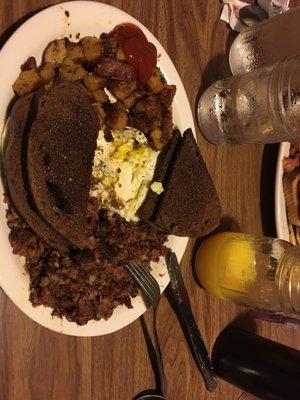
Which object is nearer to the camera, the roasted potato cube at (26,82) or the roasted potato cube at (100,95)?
the roasted potato cube at (26,82)

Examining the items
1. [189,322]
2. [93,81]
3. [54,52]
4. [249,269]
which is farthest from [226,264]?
[54,52]

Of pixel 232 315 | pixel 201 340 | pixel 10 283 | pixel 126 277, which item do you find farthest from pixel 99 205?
pixel 232 315

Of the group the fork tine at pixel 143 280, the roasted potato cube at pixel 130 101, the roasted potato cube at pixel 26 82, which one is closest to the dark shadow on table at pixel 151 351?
the fork tine at pixel 143 280

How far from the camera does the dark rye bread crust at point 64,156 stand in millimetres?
1069

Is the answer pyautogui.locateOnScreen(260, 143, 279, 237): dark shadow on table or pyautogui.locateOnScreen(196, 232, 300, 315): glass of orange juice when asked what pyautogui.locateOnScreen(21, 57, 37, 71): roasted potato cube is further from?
pyautogui.locateOnScreen(260, 143, 279, 237): dark shadow on table

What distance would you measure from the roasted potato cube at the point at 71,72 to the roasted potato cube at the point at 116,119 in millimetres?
135

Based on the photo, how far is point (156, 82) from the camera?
1387 millimetres

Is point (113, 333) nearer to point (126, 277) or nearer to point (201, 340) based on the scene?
point (126, 277)

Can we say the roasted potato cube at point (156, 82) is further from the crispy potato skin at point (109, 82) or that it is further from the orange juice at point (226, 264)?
the orange juice at point (226, 264)

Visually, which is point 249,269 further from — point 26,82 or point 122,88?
point 26,82

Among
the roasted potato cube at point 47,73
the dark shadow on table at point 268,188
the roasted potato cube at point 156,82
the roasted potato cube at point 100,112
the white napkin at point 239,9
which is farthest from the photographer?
the dark shadow on table at point 268,188

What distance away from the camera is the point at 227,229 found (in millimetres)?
1734

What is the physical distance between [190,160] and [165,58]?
323 mm

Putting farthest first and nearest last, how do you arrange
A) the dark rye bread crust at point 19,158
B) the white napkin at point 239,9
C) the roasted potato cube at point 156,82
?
the white napkin at point 239,9 < the roasted potato cube at point 156,82 < the dark rye bread crust at point 19,158
